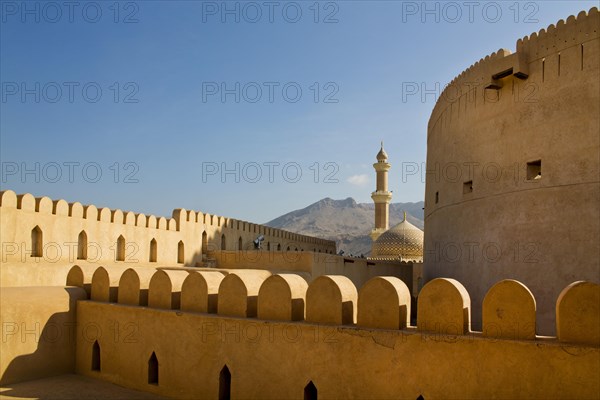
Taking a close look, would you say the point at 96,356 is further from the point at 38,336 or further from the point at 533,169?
the point at 533,169

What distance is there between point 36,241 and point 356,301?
8278 mm

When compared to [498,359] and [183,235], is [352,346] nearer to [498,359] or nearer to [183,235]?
[498,359]

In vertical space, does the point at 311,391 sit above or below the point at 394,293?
below

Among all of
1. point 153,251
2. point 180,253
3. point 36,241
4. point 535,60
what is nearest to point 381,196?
point 180,253

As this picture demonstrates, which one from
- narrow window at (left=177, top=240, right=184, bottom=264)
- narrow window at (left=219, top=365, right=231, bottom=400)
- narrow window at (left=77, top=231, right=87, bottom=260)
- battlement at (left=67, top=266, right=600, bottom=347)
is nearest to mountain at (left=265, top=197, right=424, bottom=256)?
narrow window at (left=177, top=240, right=184, bottom=264)

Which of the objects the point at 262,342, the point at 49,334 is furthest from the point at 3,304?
the point at 262,342

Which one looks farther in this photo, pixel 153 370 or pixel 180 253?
pixel 180 253

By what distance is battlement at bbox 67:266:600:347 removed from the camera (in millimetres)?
3527

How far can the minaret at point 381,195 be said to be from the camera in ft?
100

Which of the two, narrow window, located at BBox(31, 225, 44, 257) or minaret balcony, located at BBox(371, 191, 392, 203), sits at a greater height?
minaret balcony, located at BBox(371, 191, 392, 203)

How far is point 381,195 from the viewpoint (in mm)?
30531

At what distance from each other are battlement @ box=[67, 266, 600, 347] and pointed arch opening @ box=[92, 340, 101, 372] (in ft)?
1.88

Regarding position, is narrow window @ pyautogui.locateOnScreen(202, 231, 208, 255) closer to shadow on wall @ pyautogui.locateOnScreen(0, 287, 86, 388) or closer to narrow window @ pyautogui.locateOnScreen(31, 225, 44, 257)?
narrow window @ pyautogui.locateOnScreen(31, 225, 44, 257)

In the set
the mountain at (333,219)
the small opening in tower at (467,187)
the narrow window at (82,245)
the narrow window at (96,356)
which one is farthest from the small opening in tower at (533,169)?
the mountain at (333,219)
